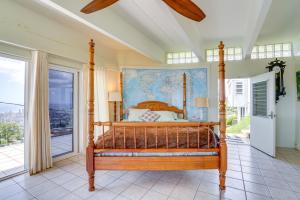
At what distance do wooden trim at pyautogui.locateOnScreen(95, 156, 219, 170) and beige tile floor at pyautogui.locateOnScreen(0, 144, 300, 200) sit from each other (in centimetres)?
34

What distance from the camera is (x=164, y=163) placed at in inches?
87.2

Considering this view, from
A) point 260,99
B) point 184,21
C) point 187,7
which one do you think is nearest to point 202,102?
point 260,99

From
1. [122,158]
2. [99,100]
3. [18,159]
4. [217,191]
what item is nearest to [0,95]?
[18,159]

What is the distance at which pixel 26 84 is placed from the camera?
2.81 m

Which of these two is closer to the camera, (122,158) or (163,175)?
(122,158)

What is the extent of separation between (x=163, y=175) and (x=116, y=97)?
239 centimetres

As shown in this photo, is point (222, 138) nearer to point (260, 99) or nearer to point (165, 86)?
point (260, 99)

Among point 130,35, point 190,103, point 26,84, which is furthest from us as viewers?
point 190,103

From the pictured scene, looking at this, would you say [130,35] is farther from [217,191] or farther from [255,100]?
[255,100]

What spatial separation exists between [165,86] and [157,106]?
63cm

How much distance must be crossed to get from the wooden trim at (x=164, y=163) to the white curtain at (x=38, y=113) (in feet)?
4.91

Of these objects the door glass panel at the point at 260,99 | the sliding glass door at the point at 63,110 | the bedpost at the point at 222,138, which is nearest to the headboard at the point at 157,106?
the sliding glass door at the point at 63,110

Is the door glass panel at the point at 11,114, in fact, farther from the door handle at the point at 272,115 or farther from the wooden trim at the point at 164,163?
the door handle at the point at 272,115

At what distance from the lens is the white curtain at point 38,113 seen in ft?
9.05
